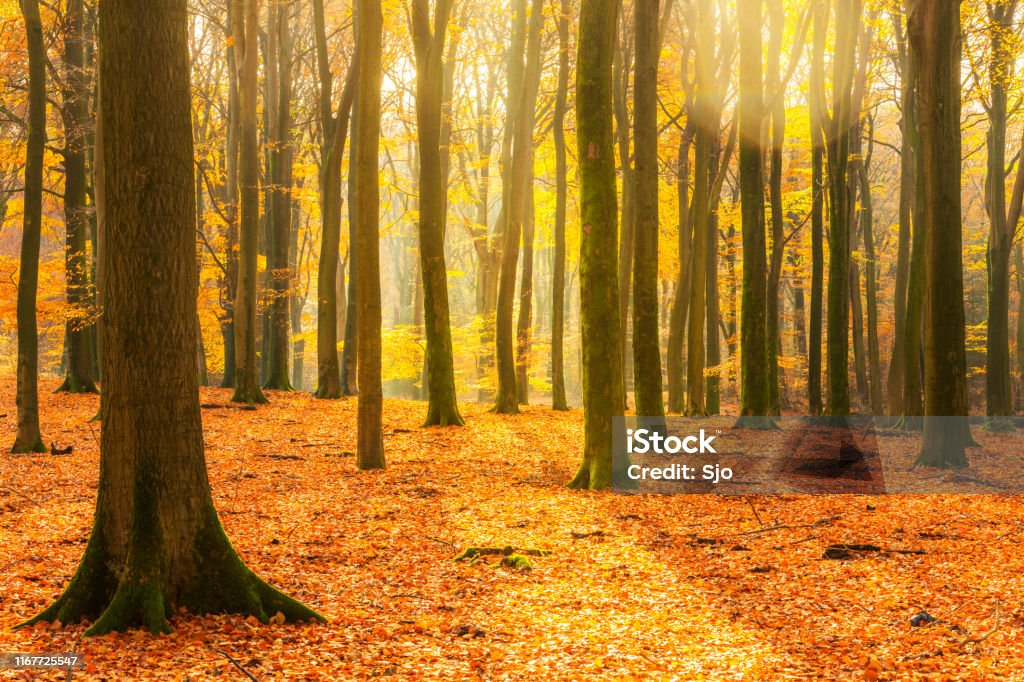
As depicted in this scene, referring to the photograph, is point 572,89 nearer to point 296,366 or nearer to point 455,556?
point 296,366

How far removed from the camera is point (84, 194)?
17672 millimetres

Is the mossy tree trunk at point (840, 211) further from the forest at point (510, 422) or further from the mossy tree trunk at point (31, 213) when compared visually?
the mossy tree trunk at point (31, 213)

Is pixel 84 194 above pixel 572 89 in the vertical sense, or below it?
below

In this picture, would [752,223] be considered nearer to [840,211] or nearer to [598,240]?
[840,211]

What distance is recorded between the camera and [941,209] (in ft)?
34.2

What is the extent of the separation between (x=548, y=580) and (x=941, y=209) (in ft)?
25.5

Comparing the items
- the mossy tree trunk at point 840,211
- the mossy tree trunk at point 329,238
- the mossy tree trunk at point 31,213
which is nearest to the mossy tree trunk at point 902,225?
the mossy tree trunk at point 840,211

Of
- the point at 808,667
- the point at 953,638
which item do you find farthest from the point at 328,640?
the point at 953,638

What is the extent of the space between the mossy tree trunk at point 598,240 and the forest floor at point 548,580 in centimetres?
114

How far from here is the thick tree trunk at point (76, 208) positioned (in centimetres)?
1694

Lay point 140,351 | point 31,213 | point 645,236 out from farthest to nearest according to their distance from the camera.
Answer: point 645,236
point 31,213
point 140,351

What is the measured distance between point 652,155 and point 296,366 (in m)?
28.0

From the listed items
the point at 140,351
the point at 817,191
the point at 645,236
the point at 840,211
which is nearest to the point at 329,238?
the point at 645,236

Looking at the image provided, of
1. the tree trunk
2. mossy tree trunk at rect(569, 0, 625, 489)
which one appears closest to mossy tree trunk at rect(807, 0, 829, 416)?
the tree trunk
